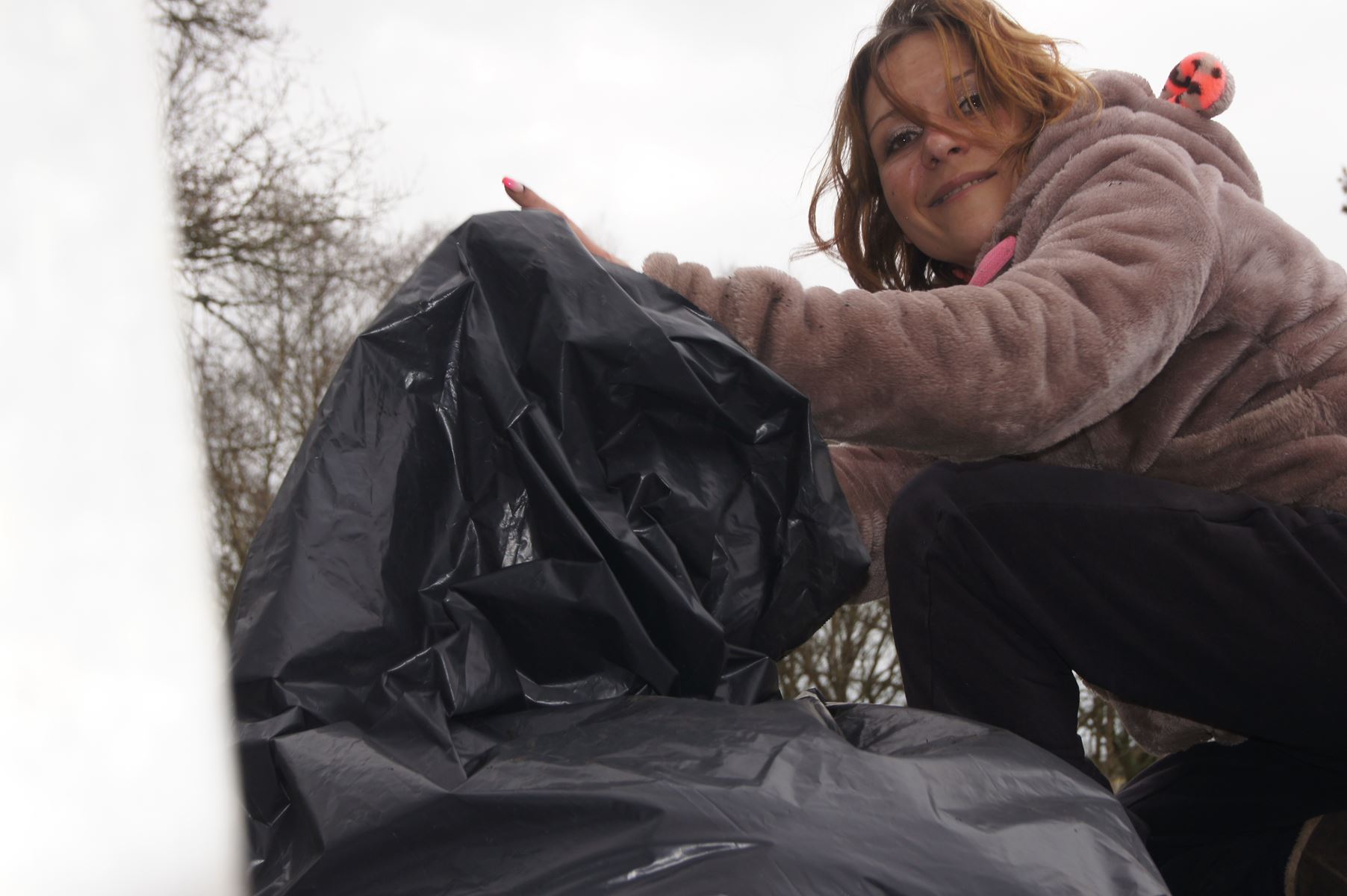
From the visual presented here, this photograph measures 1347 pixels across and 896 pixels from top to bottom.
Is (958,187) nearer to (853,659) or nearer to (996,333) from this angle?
(996,333)

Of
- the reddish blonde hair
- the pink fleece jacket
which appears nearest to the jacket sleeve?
the pink fleece jacket

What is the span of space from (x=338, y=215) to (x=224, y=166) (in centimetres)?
69

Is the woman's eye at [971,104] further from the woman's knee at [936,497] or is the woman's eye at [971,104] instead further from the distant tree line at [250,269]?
the distant tree line at [250,269]

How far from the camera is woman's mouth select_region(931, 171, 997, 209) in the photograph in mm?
1380

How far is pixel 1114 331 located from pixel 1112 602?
29 centimetres

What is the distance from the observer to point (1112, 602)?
1.08 m

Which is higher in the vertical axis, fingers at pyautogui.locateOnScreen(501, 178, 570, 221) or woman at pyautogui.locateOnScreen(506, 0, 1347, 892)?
fingers at pyautogui.locateOnScreen(501, 178, 570, 221)

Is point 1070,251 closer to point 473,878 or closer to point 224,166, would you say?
point 473,878

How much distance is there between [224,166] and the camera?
19.7ft

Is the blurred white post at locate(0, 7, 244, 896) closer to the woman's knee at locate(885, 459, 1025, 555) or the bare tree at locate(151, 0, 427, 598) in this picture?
the woman's knee at locate(885, 459, 1025, 555)

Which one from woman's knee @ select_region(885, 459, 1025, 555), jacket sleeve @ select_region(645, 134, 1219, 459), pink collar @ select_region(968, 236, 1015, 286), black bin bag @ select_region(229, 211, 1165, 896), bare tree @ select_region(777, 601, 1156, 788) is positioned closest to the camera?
black bin bag @ select_region(229, 211, 1165, 896)

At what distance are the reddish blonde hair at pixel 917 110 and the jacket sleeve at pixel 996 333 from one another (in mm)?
311

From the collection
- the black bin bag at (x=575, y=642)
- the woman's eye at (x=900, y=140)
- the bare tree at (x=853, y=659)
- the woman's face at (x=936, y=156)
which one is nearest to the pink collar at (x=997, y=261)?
the woman's face at (x=936, y=156)

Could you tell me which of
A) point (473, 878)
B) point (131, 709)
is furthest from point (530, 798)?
point (131, 709)
